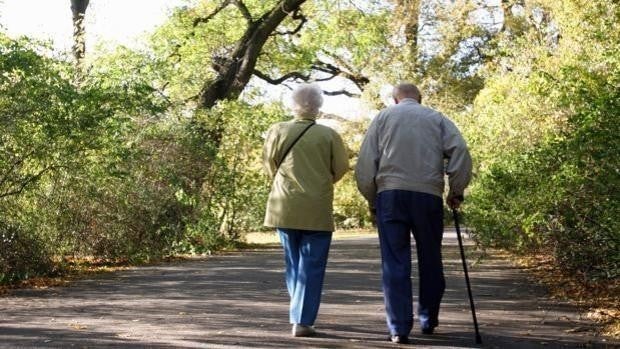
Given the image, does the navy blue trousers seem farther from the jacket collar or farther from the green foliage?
the green foliage

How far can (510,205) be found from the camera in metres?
13.9

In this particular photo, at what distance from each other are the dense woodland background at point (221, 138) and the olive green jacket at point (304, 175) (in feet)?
7.51

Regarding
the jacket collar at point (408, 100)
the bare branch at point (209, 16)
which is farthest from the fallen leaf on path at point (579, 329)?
the bare branch at point (209, 16)

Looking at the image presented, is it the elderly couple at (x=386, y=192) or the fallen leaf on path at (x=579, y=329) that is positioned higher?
the elderly couple at (x=386, y=192)

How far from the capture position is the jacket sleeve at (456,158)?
7.98m

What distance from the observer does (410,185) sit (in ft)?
25.9

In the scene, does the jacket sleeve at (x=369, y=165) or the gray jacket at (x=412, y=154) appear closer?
the gray jacket at (x=412, y=154)

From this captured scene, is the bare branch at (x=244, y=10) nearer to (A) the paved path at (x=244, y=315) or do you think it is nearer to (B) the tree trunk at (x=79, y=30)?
(B) the tree trunk at (x=79, y=30)

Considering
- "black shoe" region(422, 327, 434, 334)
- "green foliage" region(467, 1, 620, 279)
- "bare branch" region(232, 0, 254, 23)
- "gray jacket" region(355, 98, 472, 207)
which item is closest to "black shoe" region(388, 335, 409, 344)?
"black shoe" region(422, 327, 434, 334)

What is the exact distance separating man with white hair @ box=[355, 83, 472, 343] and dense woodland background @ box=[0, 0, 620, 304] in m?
1.54

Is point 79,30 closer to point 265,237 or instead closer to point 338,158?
point 265,237

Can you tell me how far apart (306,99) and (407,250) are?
1493 mm

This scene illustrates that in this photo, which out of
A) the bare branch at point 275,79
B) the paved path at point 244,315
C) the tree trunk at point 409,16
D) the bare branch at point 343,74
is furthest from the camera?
the bare branch at point 343,74

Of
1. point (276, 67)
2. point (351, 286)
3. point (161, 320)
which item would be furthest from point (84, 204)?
point (276, 67)
